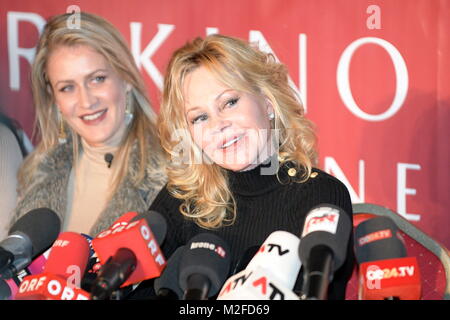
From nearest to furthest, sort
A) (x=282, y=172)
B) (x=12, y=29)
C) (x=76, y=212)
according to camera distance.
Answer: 1. (x=282, y=172)
2. (x=76, y=212)
3. (x=12, y=29)

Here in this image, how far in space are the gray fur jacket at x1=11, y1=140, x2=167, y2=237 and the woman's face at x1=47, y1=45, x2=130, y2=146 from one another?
182mm

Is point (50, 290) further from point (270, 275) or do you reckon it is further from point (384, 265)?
point (384, 265)

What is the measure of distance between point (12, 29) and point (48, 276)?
6.91 ft

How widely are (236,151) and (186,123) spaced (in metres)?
0.24

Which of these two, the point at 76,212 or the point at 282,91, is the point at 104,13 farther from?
the point at 282,91

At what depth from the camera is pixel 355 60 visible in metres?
3.16

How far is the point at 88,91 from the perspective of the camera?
307 cm

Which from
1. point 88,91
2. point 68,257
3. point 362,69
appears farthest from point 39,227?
point 362,69

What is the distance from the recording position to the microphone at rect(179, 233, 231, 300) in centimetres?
149

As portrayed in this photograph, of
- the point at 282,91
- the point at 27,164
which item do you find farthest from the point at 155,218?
the point at 27,164

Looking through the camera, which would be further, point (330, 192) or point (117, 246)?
point (330, 192)

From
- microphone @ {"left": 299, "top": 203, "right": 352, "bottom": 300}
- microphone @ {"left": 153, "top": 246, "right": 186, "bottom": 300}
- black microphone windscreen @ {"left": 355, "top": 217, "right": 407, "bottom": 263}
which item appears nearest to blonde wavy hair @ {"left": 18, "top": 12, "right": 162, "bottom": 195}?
microphone @ {"left": 153, "top": 246, "right": 186, "bottom": 300}

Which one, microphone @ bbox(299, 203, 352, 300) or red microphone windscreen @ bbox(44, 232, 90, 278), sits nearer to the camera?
microphone @ bbox(299, 203, 352, 300)

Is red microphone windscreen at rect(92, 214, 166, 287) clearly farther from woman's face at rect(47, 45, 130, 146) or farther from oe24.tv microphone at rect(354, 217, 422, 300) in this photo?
woman's face at rect(47, 45, 130, 146)
